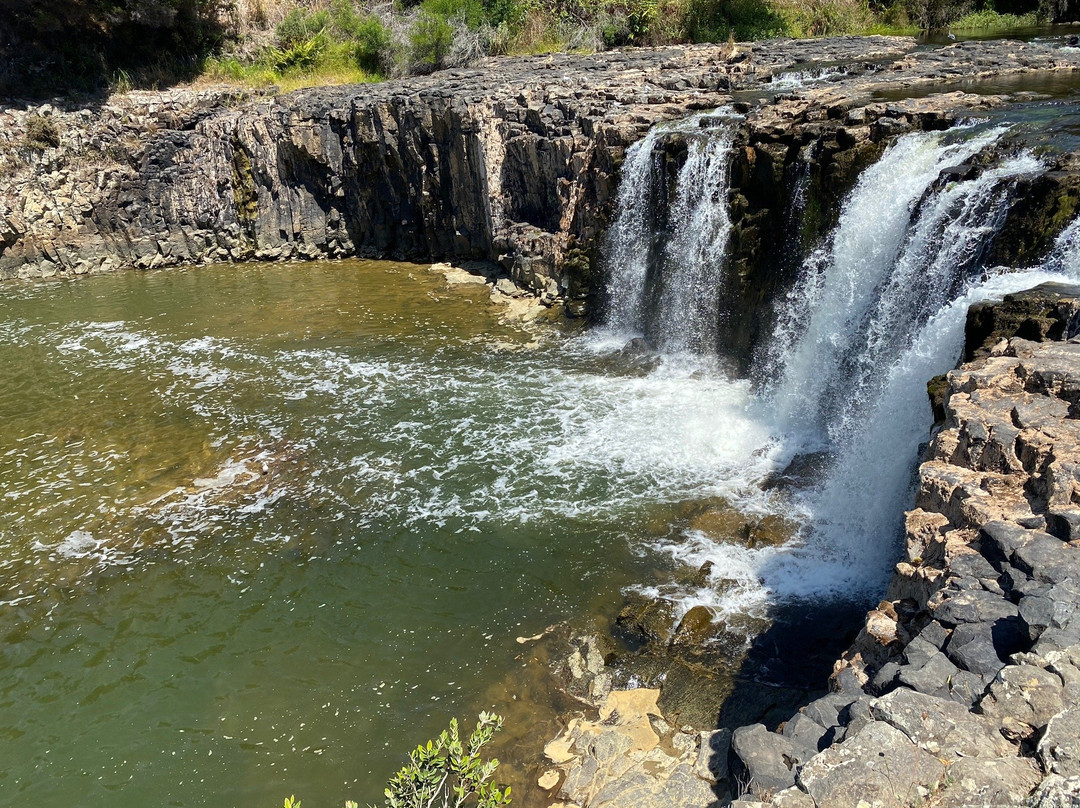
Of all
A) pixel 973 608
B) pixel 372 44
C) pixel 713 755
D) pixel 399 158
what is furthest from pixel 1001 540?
pixel 372 44

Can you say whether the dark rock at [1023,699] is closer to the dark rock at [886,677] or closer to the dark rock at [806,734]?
the dark rock at [886,677]

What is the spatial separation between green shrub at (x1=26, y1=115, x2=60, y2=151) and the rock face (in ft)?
0.54

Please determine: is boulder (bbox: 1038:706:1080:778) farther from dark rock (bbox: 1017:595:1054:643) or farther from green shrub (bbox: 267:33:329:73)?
green shrub (bbox: 267:33:329:73)

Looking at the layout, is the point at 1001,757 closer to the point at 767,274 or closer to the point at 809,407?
the point at 809,407

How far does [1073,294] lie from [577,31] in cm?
2421

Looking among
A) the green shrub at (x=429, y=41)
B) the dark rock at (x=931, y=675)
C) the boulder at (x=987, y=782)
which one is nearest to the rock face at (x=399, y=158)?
the green shrub at (x=429, y=41)

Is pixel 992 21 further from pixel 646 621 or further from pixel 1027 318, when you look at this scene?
pixel 646 621

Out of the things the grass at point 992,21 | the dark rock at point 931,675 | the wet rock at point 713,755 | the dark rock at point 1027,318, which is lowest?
the wet rock at point 713,755

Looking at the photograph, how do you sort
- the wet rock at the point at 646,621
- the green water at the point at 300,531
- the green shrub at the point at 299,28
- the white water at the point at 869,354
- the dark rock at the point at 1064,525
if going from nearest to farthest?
the dark rock at the point at 1064,525 → the green water at the point at 300,531 → the wet rock at the point at 646,621 → the white water at the point at 869,354 → the green shrub at the point at 299,28

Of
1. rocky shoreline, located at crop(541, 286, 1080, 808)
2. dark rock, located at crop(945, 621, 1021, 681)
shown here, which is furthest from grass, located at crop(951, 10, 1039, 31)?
dark rock, located at crop(945, 621, 1021, 681)

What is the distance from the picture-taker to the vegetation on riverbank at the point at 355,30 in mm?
26594

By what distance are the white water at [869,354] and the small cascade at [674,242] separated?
221cm

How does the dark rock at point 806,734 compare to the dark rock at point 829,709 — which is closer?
the dark rock at point 806,734

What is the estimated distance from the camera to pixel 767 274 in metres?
14.0
